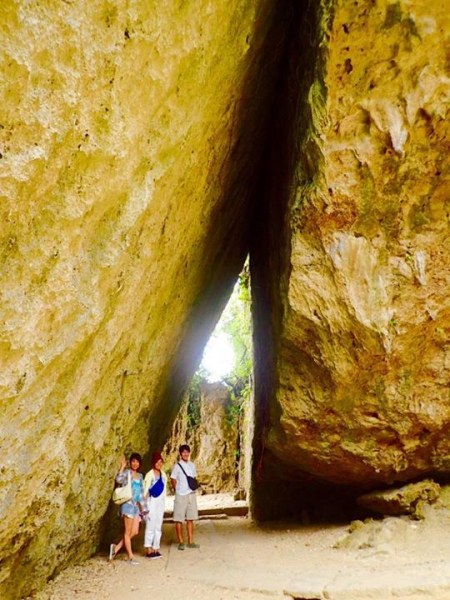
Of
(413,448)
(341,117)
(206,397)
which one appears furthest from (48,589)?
(206,397)

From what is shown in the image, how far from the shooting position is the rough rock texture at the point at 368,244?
540 centimetres

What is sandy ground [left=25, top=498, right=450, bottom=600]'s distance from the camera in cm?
388

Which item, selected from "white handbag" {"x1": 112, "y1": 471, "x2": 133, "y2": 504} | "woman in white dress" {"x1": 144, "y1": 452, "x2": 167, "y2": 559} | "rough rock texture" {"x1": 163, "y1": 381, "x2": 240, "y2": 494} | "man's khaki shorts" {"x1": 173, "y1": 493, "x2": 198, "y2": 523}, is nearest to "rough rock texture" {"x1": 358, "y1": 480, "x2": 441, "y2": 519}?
"man's khaki shorts" {"x1": 173, "y1": 493, "x2": 198, "y2": 523}

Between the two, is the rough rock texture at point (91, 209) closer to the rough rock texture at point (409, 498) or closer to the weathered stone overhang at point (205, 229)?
the weathered stone overhang at point (205, 229)

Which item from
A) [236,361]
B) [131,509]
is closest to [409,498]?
[131,509]

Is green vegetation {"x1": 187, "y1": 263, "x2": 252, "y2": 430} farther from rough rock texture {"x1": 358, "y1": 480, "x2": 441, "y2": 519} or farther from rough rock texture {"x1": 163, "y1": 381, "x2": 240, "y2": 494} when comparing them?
rough rock texture {"x1": 358, "y1": 480, "x2": 441, "y2": 519}

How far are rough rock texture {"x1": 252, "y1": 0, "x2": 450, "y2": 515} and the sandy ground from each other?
3.62 ft

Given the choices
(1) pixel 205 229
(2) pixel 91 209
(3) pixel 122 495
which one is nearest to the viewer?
(2) pixel 91 209

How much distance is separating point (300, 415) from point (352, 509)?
9.10 feet

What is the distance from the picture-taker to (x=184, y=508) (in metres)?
6.62

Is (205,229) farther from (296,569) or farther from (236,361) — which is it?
(236,361)

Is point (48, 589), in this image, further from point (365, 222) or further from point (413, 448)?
point (365, 222)

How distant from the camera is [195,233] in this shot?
6516 millimetres

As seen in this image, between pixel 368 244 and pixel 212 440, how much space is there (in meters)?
16.5
